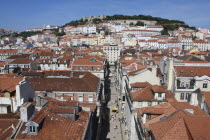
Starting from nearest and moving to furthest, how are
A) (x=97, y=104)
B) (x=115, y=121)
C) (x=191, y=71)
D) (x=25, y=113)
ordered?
(x=25, y=113), (x=191, y=71), (x=97, y=104), (x=115, y=121)

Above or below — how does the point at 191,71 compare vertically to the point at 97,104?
above

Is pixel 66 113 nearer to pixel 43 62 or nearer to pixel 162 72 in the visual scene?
pixel 162 72

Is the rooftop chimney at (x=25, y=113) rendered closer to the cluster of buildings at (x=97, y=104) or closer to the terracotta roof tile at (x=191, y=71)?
the cluster of buildings at (x=97, y=104)

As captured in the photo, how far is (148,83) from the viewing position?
38844 millimetres

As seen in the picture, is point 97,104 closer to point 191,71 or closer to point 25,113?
point 191,71

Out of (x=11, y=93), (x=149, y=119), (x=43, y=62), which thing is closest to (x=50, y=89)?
(x=11, y=93)

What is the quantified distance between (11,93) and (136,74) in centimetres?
2106

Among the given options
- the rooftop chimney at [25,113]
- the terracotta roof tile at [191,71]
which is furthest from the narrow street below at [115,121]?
the rooftop chimney at [25,113]

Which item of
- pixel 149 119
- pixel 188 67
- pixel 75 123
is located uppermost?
pixel 188 67

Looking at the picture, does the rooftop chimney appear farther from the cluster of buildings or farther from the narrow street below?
the narrow street below

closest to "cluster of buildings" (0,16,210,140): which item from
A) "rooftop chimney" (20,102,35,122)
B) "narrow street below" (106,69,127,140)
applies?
"rooftop chimney" (20,102,35,122)

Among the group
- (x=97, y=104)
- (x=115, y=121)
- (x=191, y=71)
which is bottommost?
(x=115, y=121)

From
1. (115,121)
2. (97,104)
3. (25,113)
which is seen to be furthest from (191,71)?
(25,113)

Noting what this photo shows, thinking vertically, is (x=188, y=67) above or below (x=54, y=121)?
above
